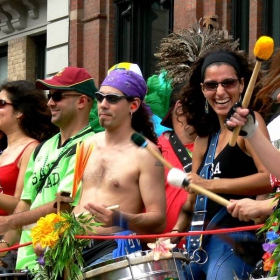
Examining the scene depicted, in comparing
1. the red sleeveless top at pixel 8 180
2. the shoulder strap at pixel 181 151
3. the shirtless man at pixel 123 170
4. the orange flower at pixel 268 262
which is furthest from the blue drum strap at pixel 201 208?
the red sleeveless top at pixel 8 180

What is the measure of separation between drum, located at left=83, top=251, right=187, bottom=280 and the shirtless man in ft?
1.35

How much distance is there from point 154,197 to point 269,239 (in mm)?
1412

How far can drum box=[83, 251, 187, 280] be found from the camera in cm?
551

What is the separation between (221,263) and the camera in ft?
19.1

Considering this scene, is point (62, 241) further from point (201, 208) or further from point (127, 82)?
point (127, 82)

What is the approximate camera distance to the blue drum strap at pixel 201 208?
19.8 ft

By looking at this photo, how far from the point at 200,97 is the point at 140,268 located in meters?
1.54

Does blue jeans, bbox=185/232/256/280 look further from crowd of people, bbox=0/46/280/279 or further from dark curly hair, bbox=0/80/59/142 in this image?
dark curly hair, bbox=0/80/59/142

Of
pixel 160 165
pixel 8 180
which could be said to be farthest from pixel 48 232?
pixel 8 180

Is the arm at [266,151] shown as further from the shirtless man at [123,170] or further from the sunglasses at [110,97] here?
the sunglasses at [110,97]

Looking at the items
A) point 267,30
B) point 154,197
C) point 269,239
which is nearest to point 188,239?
point 154,197

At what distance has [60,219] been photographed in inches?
241

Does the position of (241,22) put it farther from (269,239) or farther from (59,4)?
(269,239)

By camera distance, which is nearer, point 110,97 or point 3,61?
point 110,97
